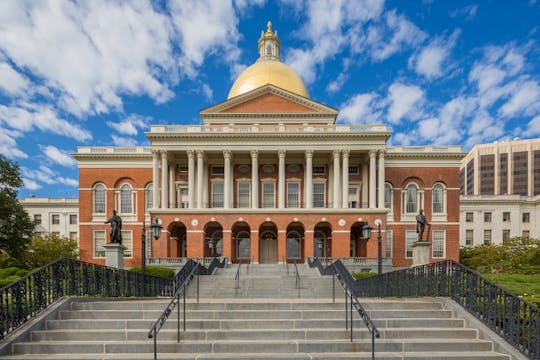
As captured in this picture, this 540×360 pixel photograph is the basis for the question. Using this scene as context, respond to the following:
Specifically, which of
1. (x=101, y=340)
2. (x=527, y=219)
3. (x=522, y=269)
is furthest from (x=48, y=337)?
(x=527, y=219)

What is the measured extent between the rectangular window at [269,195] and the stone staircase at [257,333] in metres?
24.6

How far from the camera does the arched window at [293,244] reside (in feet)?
111

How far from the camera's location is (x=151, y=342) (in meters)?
7.61

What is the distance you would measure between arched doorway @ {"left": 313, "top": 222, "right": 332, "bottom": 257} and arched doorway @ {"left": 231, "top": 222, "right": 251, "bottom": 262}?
6911 mm

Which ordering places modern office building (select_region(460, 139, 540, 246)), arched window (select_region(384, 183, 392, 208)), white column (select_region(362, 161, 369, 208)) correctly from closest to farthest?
white column (select_region(362, 161, 369, 208)) < arched window (select_region(384, 183, 392, 208)) < modern office building (select_region(460, 139, 540, 246))

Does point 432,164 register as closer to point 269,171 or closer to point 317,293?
point 269,171

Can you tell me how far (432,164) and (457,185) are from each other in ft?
10.8

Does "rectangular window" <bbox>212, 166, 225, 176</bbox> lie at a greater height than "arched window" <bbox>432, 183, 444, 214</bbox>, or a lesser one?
greater

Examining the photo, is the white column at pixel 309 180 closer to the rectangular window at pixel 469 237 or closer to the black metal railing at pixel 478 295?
the black metal railing at pixel 478 295

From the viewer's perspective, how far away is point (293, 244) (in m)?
33.8

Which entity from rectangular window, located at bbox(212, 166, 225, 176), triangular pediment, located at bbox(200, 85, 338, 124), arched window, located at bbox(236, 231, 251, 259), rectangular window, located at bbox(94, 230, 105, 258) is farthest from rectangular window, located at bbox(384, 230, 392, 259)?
rectangular window, located at bbox(94, 230, 105, 258)

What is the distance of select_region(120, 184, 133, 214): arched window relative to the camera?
35.3 m

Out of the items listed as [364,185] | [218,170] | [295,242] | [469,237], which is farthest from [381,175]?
[469,237]

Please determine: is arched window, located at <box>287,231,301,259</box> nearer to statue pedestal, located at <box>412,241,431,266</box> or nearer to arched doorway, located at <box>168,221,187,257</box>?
arched doorway, located at <box>168,221,187,257</box>
